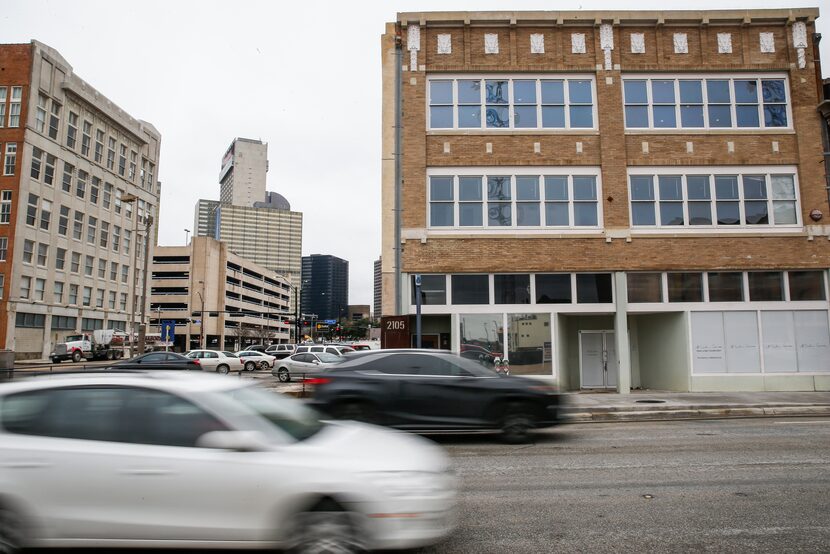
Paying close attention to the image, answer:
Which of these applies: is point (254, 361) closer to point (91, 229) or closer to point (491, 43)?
point (491, 43)

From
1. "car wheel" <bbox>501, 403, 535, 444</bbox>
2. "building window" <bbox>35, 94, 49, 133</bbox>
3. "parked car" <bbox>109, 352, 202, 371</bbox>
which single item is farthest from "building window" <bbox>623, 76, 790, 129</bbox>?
"building window" <bbox>35, 94, 49, 133</bbox>

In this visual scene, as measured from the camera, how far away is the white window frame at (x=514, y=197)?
63.3 feet

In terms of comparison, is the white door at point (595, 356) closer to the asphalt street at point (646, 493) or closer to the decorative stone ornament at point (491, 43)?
the asphalt street at point (646, 493)

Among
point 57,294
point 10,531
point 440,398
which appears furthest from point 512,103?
point 57,294

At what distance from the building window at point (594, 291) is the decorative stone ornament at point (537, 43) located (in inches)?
320

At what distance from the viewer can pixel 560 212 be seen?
A: 19484mm

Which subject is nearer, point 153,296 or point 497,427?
point 497,427

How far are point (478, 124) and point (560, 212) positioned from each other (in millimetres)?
4171

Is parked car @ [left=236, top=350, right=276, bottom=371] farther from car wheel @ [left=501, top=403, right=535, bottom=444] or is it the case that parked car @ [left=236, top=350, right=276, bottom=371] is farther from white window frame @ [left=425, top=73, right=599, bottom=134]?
car wheel @ [left=501, top=403, right=535, bottom=444]

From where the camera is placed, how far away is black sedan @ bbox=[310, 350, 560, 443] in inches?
384

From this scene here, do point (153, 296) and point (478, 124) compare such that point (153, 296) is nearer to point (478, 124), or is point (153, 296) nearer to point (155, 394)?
point (478, 124)

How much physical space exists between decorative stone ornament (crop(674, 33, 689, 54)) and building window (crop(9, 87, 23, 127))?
5127 centimetres

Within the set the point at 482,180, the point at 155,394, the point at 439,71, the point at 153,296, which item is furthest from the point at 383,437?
the point at 153,296

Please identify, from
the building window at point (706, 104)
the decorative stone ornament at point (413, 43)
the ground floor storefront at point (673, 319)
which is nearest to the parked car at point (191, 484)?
the ground floor storefront at point (673, 319)
